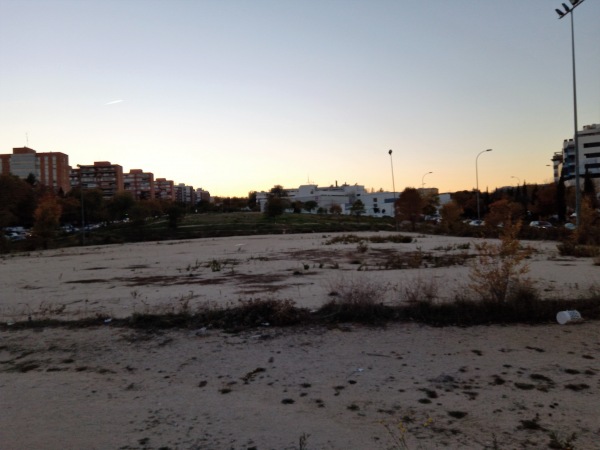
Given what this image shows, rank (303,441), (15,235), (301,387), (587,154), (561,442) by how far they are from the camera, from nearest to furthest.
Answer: (561,442)
(303,441)
(301,387)
(15,235)
(587,154)

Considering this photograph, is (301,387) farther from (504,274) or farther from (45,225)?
(45,225)

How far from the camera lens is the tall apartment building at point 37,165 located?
145 meters

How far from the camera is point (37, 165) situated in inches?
5787

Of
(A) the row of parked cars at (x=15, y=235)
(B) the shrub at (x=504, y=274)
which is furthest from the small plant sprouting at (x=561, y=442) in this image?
(A) the row of parked cars at (x=15, y=235)

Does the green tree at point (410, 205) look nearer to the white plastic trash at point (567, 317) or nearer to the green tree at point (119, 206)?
the green tree at point (119, 206)

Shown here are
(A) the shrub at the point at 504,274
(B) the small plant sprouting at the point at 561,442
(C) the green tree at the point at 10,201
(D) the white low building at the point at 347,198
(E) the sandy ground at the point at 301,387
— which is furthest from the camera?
(D) the white low building at the point at 347,198

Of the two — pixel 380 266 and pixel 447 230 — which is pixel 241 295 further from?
pixel 447 230

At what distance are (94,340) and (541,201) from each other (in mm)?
80049

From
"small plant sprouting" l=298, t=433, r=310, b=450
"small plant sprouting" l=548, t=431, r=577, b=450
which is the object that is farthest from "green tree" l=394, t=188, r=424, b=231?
"small plant sprouting" l=298, t=433, r=310, b=450

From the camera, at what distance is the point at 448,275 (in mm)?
14016

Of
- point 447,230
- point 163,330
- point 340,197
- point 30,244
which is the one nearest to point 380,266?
point 163,330

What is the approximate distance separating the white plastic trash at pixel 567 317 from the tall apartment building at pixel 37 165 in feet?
526

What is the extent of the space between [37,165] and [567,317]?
6758 inches

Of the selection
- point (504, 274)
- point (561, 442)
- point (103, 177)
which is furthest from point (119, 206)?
point (103, 177)
